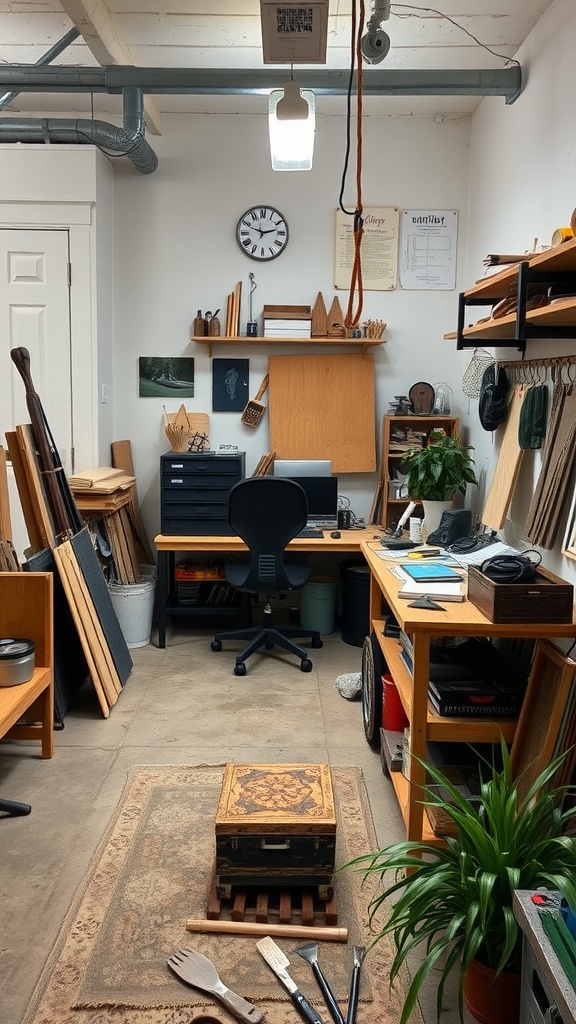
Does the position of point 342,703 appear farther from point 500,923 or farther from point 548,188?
point 548,188

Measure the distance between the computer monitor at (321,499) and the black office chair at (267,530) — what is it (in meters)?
0.54

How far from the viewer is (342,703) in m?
3.78

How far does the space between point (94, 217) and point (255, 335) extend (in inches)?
44.0

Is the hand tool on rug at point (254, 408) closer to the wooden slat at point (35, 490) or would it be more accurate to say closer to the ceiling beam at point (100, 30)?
the wooden slat at point (35, 490)

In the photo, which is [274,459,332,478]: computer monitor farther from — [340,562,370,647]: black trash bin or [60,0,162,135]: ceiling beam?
[60,0,162,135]: ceiling beam

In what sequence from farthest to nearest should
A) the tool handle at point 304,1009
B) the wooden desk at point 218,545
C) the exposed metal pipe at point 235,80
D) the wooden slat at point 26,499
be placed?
the wooden desk at point 218,545, the exposed metal pipe at point 235,80, the wooden slat at point 26,499, the tool handle at point 304,1009

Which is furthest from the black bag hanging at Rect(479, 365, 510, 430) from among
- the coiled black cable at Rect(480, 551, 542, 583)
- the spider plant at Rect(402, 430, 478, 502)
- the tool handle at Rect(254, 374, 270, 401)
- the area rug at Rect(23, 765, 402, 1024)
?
the area rug at Rect(23, 765, 402, 1024)

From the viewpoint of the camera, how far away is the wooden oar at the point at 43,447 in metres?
3.59

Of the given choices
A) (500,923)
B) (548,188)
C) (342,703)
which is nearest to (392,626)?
(342,703)

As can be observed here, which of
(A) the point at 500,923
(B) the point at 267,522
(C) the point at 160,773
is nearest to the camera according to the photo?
(A) the point at 500,923

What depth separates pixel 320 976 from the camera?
194cm

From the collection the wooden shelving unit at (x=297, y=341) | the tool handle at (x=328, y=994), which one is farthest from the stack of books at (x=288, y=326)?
the tool handle at (x=328, y=994)

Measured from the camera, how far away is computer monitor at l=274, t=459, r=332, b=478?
4.78 meters

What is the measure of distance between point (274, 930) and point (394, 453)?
10.2ft
